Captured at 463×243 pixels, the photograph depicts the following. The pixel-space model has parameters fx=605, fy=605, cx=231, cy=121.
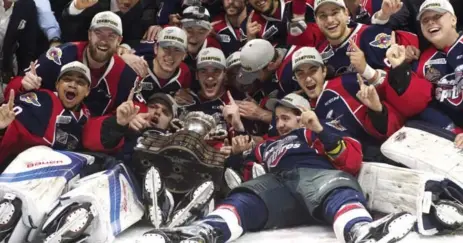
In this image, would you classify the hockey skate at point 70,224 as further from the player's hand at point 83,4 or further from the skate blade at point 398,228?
the player's hand at point 83,4

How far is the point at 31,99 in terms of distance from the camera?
10.6 ft

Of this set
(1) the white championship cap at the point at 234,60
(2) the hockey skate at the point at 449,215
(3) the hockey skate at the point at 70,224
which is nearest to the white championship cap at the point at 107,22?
(1) the white championship cap at the point at 234,60

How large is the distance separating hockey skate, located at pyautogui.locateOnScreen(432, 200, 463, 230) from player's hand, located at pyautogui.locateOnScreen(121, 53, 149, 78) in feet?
6.75

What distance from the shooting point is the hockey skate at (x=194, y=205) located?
9.28ft

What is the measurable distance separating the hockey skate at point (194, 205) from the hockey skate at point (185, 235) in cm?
30

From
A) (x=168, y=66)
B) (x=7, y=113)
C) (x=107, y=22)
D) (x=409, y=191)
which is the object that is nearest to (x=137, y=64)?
(x=168, y=66)

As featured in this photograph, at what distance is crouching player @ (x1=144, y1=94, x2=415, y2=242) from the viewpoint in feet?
7.99

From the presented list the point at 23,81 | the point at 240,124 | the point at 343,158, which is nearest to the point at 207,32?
the point at 240,124

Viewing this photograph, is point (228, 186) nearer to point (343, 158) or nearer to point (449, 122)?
point (343, 158)

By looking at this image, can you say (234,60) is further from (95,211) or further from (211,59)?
(95,211)

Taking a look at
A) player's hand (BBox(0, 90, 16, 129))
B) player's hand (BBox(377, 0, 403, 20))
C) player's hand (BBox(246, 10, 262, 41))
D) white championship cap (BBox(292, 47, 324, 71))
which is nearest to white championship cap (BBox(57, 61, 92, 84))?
player's hand (BBox(0, 90, 16, 129))

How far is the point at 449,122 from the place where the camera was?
10.5 ft

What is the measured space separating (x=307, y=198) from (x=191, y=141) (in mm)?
668

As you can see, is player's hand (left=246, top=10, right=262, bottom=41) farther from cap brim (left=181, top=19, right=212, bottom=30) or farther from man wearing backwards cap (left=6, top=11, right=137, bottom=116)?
man wearing backwards cap (left=6, top=11, right=137, bottom=116)
